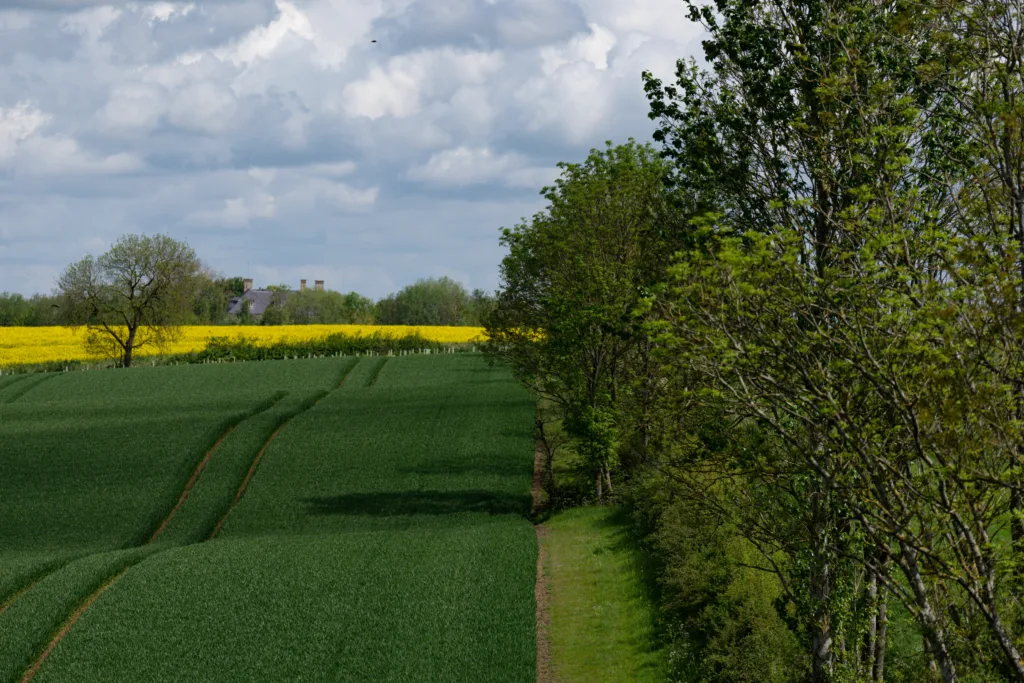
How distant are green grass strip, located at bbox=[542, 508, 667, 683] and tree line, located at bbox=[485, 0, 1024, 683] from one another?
91cm

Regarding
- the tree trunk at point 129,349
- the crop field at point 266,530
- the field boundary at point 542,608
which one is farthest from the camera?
the tree trunk at point 129,349

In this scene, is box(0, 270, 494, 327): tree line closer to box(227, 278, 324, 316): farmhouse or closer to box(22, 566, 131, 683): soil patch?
box(227, 278, 324, 316): farmhouse

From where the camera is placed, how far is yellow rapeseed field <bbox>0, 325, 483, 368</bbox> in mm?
85312

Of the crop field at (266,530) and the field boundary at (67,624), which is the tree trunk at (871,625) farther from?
the field boundary at (67,624)

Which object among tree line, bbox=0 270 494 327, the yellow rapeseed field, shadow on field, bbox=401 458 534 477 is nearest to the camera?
shadow on field, bbox=401 458 534 477

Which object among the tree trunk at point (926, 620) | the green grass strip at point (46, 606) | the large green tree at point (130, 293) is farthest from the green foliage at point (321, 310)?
the tree trunk at point (926, 620)

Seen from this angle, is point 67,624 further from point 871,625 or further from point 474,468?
point 474,468

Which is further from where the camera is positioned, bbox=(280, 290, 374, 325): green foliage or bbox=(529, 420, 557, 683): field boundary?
bbox=(280, 290, 374, 325): green foliage

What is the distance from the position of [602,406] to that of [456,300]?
5153 inches

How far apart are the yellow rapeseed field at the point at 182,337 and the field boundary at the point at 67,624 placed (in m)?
51.3

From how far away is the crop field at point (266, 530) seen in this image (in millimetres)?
24641

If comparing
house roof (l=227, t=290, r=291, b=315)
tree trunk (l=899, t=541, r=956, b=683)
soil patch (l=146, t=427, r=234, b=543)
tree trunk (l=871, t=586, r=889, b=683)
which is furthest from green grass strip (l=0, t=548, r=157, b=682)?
house roof (l=227, t=290, r=291, b=315)

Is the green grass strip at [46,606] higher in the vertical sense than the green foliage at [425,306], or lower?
lower

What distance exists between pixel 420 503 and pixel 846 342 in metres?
30.0
